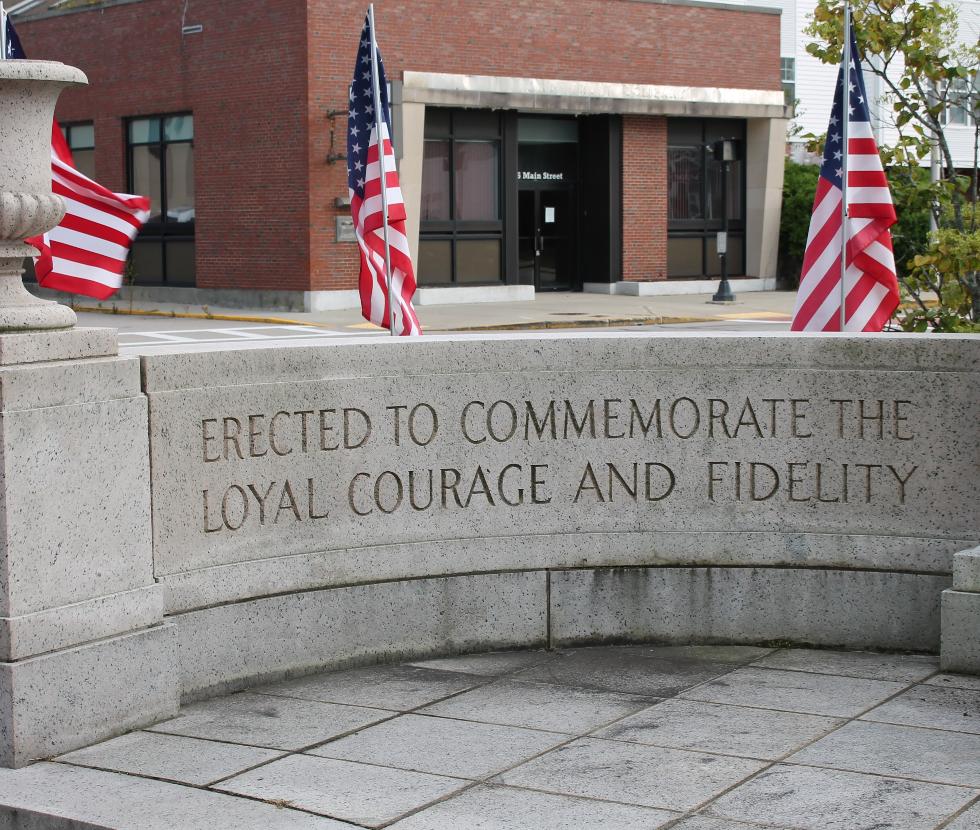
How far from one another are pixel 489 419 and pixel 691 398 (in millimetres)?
992

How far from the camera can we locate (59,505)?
5.93 meters

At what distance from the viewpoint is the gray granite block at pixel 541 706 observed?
615 cm

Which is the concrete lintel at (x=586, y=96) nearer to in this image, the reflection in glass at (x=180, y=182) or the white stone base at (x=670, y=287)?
the white stone base at (x=670, y=287)

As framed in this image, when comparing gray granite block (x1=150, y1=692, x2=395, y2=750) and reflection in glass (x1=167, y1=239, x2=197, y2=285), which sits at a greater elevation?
reflection in glass (x1=167, y1=239, x2=197, y2=285)

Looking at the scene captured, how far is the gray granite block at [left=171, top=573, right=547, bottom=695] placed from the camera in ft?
21.7

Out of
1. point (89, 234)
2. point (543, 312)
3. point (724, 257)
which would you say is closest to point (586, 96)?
point (724, 257)

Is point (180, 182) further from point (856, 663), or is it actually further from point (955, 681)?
point (955, 681)

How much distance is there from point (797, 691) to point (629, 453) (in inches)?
57.2

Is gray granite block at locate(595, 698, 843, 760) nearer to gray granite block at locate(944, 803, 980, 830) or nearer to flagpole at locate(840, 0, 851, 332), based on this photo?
gray granite block at locate(944, 803, 980, 830)

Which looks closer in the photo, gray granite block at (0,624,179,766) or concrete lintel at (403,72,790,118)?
gray granite block at (0,624,179,766)

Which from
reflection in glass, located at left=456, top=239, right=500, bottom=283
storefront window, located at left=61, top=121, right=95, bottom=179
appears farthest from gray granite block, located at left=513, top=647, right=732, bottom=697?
storefront window, located at left=61, top=121, right=95, bottom=179

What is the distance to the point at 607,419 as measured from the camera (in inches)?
290

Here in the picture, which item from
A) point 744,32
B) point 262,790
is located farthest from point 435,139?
point 262,790

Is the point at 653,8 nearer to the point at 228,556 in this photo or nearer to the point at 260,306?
the point at 260,306
